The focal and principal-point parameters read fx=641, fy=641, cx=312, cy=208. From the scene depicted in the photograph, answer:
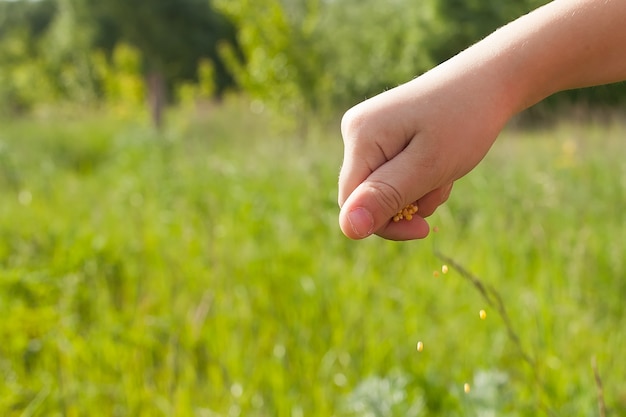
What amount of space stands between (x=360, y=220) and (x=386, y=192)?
5cm

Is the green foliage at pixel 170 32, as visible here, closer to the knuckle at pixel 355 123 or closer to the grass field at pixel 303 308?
the grass field at pixel 303 308

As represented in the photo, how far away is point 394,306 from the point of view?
7.66ft

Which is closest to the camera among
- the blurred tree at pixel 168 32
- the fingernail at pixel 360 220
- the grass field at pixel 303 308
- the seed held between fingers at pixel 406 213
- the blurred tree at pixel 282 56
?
the fingernail at pixel 360 220

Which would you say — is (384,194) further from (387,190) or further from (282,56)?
(282,56)

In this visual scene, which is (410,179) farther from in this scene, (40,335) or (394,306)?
(40,335)

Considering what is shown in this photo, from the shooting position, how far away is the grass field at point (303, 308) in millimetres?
Answer: 1763

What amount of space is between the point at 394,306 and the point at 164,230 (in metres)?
1.31

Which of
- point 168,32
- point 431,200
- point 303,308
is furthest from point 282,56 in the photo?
point 168,32

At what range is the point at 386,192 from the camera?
29.6 inches

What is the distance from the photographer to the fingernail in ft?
2.43

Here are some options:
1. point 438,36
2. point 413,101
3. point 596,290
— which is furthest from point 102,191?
point 438,36

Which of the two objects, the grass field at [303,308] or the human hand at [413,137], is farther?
the grass field at [303,308]

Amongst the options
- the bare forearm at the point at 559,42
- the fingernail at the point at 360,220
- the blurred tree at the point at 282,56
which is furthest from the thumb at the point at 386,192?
the blurred tree at the point at 282,56

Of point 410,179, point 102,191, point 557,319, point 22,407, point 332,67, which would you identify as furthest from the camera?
point 332,67
